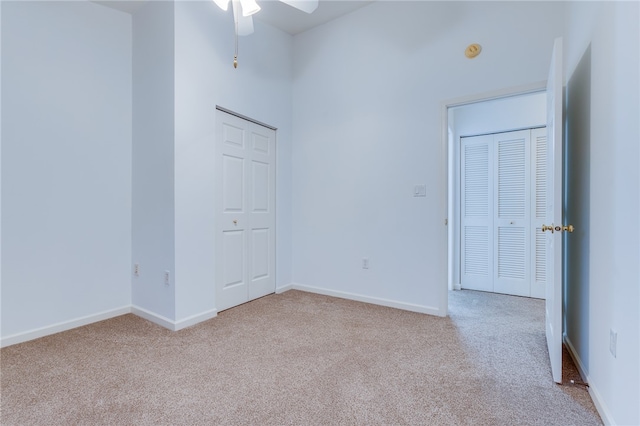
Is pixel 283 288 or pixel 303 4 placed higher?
pixel 303 4

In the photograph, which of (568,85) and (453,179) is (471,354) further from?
(453,179)

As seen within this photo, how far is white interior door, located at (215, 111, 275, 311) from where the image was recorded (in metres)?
3.03

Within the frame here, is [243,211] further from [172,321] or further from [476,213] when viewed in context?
[476,213]

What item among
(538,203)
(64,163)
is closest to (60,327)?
(64,163)

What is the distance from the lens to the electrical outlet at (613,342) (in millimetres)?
1359

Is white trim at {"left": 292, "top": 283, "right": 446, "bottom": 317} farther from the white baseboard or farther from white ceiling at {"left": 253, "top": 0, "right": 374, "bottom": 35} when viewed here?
white ceiling at {"left": 253, "top": 0, "right": 374, "bottom": 35}

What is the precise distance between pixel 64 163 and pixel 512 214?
4478mm

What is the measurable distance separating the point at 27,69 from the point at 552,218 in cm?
376

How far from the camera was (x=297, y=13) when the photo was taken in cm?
333

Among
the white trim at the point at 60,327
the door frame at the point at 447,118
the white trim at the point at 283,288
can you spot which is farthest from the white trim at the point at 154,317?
the door frame at the point at 447,118

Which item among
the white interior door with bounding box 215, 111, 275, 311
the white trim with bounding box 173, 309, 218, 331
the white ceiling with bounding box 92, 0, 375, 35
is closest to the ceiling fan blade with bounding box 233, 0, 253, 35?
the white interior door with bounding box 215, 111, 275, 311

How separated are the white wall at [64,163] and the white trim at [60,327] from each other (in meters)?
0.03

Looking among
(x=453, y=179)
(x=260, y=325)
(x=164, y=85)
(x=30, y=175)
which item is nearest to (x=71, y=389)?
(x=260, y=325)

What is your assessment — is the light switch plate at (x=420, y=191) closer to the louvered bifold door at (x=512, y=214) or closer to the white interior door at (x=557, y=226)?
the white interior door at (x=557, y=226)
